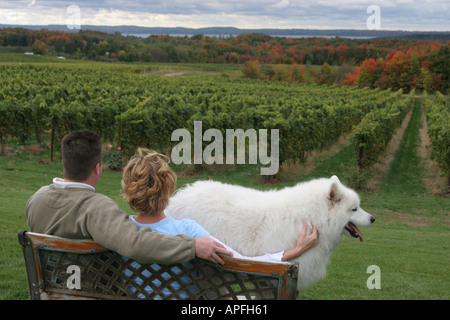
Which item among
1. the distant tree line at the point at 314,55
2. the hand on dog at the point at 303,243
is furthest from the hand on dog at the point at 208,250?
the distant tree line at the point at 314,55

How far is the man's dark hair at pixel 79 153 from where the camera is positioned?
109 inches

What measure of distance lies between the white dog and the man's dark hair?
3.55ft

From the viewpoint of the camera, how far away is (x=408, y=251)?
29.1ft

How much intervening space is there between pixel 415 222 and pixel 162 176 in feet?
42.2

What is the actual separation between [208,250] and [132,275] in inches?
21.8

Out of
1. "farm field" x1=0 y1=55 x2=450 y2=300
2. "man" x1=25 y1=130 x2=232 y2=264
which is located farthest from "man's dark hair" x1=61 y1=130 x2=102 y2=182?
"farm field" x1=0 y1=55 x2=450 y2=300

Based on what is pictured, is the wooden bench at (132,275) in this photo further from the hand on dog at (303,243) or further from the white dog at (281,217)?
the white dog at (281,217)

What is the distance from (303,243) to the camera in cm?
341

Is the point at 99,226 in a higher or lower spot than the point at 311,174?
higher

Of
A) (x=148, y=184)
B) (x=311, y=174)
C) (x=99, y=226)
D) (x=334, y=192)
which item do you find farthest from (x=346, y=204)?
(x=311, y=174)

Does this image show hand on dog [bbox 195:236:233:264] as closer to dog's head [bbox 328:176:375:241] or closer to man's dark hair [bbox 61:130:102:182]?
man's dark hair [bbox 61:130:102:182]

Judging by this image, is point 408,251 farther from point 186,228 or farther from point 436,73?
point 436,73

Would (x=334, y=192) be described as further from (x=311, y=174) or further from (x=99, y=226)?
(x=311, y=174)
